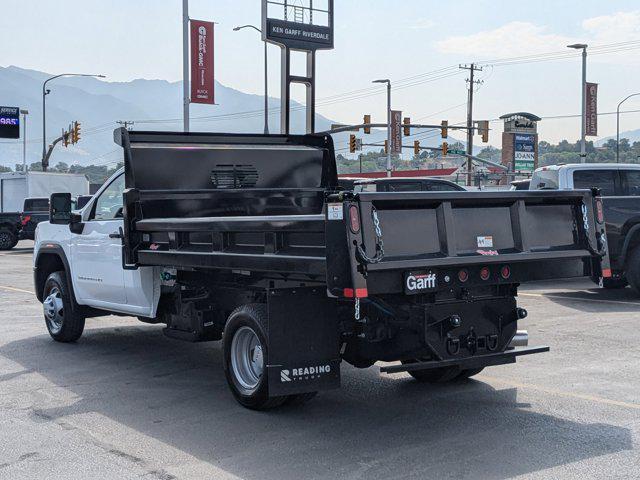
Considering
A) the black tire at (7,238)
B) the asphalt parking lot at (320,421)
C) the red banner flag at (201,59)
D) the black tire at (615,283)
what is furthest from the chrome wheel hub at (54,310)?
the black tire at (7,238)

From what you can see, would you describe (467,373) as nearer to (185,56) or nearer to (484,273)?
(484,273)

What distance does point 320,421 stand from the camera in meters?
6.55

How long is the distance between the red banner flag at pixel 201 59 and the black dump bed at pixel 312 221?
22.2 m

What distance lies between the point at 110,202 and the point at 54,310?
186 cm

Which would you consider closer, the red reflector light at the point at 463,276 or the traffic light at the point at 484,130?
the red reflector light at the point at 463,276

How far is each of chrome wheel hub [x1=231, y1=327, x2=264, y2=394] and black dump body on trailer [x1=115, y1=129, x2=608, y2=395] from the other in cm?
32

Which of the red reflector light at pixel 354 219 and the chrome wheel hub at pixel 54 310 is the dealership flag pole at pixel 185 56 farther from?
the red reflector light at pixel 354 219

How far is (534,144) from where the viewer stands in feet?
263

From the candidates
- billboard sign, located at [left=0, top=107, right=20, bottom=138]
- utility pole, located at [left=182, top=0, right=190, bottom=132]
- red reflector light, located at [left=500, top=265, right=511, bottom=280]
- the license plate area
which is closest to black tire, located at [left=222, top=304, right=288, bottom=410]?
the license plate area

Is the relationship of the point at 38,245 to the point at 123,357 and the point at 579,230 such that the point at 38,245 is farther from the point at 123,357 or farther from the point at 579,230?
the point at 579,230

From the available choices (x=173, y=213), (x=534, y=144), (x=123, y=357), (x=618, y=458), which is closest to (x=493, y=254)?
(x=618, y=458)

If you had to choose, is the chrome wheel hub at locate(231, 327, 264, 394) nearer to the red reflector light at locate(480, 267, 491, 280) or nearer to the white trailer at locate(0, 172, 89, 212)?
the red reflector light at locate(480, 267, 491, 280)

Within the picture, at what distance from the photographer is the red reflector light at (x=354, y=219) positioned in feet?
17.9

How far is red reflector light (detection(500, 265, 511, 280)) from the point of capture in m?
6.31
